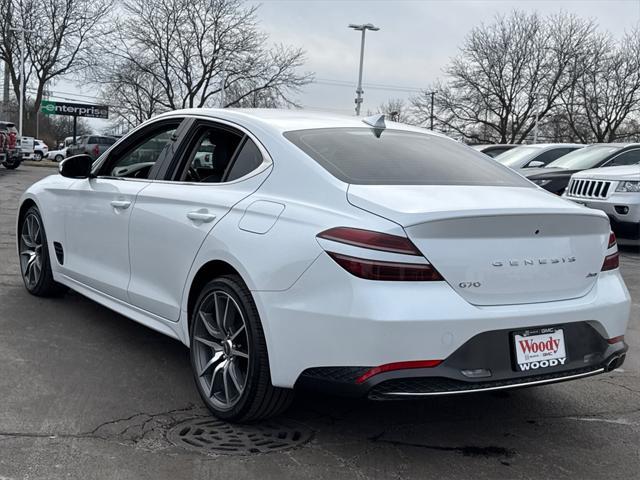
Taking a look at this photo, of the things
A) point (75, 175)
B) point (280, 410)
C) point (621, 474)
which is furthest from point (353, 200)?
point (75, 175)

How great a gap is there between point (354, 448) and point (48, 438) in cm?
136

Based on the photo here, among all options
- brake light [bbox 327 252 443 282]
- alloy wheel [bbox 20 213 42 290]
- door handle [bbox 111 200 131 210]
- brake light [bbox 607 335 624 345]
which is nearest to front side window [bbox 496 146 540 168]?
alloy wheel [bbox 20 213 42 290]

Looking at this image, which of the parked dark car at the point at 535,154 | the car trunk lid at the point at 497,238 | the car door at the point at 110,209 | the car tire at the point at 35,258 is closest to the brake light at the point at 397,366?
the car trunk lid at the point at 497,238

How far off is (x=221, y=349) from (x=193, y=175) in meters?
1.08

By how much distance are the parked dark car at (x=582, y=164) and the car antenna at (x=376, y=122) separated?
796 centimetres

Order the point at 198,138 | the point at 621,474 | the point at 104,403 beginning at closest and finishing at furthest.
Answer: the point at 621,474, the point at 104,403, the point at 198,138

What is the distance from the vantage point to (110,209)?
4.61m

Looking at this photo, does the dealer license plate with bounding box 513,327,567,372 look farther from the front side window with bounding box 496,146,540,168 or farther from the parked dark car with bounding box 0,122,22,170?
the parked dark car with bounding box 0,122,22,170

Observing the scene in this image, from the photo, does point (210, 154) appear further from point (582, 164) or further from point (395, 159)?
point (582, 164)

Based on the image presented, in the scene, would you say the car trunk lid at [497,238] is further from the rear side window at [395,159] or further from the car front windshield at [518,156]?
the car front windshield at [518,156]

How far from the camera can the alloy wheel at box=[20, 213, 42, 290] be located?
5758mm

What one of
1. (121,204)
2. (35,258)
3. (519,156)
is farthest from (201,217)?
(519,156)

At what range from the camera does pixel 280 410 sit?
3.35 metres

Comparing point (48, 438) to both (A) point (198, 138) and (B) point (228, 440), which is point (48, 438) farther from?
(A) point (198, 138)
